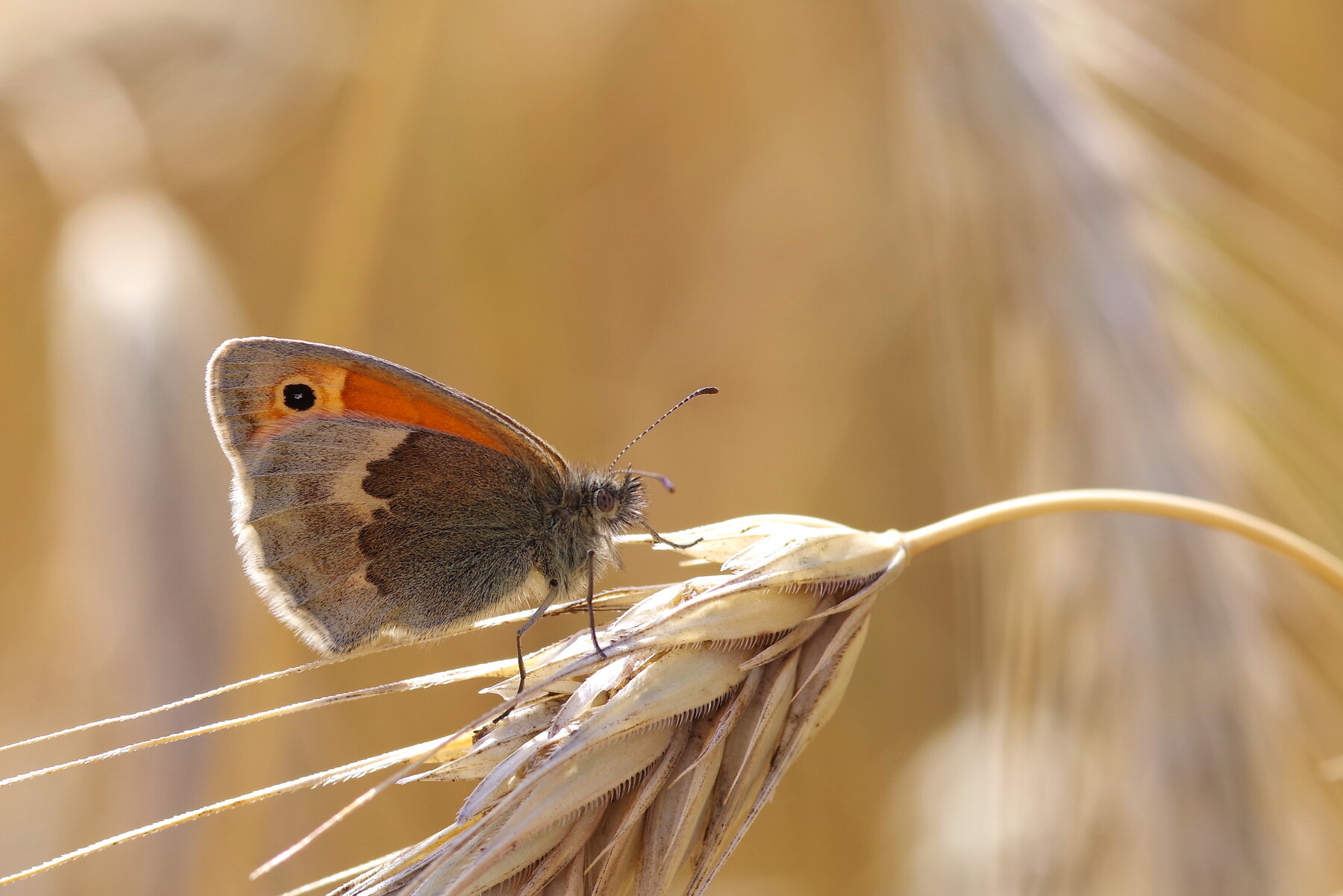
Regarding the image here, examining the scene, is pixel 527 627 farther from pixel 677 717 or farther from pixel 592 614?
pixel 677 717

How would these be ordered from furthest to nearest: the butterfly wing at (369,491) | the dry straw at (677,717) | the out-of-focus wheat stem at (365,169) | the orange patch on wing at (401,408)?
the out-of-focus wheat stem at (365,169) → the orange patch on wing at (401,408) → the butterfly wing at (369,491) → the dry straw at (677,717)

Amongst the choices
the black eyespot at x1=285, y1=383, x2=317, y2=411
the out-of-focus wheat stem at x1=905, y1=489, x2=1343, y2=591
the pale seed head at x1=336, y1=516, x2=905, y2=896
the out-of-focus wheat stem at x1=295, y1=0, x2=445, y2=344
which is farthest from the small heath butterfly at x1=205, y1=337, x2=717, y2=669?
the out-of-focus wheat stem at x1=905, y1=489, x2=1343, y2=591

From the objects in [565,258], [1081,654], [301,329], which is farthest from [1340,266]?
[301,329]

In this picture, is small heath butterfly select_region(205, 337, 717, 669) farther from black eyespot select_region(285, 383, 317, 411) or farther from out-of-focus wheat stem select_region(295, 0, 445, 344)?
out-of-focus wheat stem select_region(295, 0, 445, 344)

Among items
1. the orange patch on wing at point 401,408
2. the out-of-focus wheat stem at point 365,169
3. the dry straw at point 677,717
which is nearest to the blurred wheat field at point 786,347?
the out-of-focus wheat stem at point 365,169

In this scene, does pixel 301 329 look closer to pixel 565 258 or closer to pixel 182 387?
pixel 182 387

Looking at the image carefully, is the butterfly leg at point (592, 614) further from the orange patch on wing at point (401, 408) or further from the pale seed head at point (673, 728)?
the orange patch on wing at point (401, 408)
